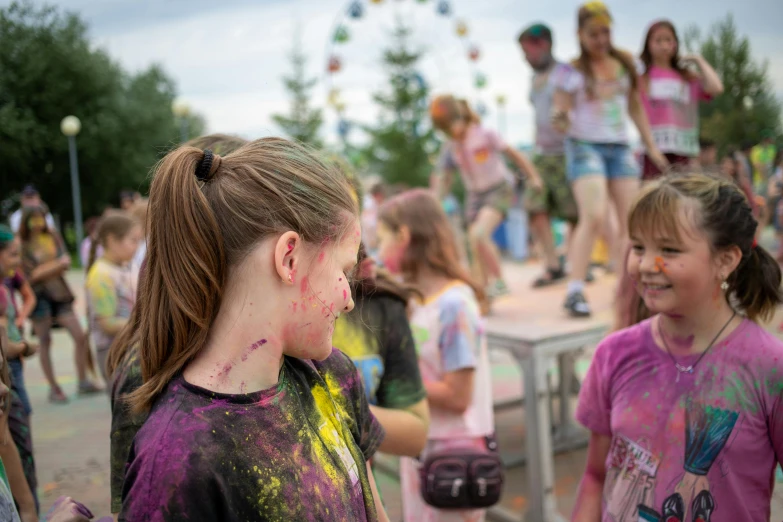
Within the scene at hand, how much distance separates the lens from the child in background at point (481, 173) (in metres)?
5.22

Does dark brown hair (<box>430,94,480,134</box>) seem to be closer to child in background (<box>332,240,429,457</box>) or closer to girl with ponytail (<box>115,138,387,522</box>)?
child in background (<box>332,240,429,457</box>)

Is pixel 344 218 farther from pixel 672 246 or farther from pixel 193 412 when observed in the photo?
pixel 672 246

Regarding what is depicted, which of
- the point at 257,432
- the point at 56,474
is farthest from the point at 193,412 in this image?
the point at 56,474

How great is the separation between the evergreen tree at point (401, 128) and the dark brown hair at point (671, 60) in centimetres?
1940

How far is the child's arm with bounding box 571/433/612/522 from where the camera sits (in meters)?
1.86

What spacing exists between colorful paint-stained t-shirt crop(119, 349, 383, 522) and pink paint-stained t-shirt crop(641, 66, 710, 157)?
14.0ft

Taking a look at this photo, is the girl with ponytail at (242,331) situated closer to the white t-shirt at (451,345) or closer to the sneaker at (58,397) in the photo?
the white t-shirt at (451,345)

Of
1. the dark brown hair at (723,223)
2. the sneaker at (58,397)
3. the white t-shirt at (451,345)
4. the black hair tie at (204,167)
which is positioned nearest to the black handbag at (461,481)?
the white t-shirt at (451,345)

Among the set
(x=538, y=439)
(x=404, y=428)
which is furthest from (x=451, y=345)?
(x=538, y=439)

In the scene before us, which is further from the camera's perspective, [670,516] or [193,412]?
[670,516]

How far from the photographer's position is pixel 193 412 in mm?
1021

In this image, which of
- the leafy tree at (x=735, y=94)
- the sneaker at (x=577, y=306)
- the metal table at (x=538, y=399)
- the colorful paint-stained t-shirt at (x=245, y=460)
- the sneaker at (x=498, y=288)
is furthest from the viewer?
the leafy tree at (x=735, y=94)

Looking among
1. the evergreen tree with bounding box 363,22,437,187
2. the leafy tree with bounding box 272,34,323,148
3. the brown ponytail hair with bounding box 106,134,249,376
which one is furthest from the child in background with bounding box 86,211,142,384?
the leafy tree with bounding box 272,34,323,148

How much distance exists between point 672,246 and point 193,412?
4.32 feet
